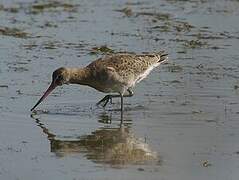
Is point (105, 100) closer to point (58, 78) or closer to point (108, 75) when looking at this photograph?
point (108, 75)

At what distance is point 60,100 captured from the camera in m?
12.7

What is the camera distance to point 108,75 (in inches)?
477

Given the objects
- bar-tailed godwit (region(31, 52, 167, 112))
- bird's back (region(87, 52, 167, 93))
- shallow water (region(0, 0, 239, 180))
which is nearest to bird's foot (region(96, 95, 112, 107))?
bar-tailed godwit (region(31, 52, 167, 112))

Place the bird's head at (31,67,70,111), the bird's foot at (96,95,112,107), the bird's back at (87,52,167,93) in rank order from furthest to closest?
1. the bird's foot at (96,95,112,107)
2. the bird's back at (87,52,167,93)
3. the bird's head at (31,67,70,111)

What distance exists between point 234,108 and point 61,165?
3841 millimetres

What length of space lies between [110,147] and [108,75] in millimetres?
2330

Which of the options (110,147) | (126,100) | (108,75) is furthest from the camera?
(126,100)

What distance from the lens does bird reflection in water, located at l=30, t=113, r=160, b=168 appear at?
30.4 ft

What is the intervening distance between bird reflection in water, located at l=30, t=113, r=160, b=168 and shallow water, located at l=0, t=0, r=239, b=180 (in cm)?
1

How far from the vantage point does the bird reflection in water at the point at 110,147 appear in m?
9.27

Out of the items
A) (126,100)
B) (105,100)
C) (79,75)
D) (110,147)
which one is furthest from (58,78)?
(110,147)

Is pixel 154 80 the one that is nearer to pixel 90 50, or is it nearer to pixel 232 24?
pixel 90 50

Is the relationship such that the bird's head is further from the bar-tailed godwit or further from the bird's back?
the bird's back

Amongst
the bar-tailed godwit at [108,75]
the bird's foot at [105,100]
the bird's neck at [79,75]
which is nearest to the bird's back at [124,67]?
the bar-tailed godwit at [108,75]
